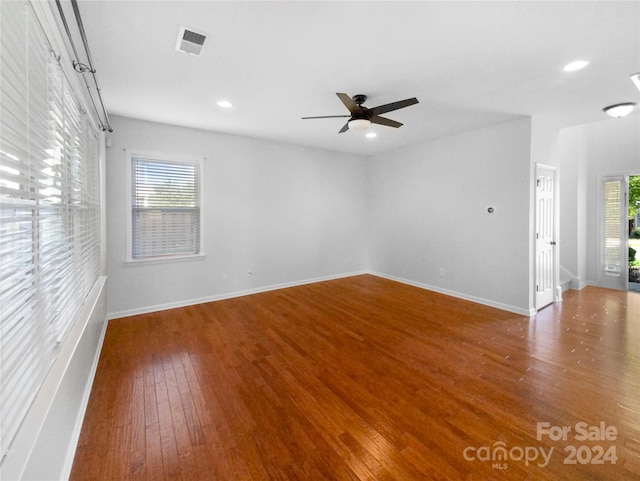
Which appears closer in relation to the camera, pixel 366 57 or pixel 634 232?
pixel 366 57

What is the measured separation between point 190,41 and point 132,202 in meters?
2.62

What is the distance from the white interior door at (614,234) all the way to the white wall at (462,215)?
9.51ft

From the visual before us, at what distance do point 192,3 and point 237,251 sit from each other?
11.7 feet

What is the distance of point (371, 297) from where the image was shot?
15.9ft

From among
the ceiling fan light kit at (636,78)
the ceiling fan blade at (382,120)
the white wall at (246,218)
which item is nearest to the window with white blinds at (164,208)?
the white wall at (246,218)

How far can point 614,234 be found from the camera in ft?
17.3

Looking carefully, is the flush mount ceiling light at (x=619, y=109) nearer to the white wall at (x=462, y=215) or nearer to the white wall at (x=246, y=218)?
the white wall at (x=462, y=215)

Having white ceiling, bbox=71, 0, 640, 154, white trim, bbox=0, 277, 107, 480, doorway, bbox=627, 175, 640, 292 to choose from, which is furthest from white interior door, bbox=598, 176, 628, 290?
white trim, bbox=0, 277, 107, 480

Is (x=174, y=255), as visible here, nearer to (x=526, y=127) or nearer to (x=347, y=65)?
(x=347, y=65)

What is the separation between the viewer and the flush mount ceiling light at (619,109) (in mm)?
3309

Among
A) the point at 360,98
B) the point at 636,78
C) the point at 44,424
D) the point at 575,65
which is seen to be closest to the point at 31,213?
the point at 44,424

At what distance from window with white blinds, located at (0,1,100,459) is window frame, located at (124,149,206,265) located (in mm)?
1888

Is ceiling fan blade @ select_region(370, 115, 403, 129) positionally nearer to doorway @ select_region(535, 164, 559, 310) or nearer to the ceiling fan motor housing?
the ceiling fan motor housing

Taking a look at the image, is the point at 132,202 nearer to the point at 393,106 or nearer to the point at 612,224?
the point at 393,106
